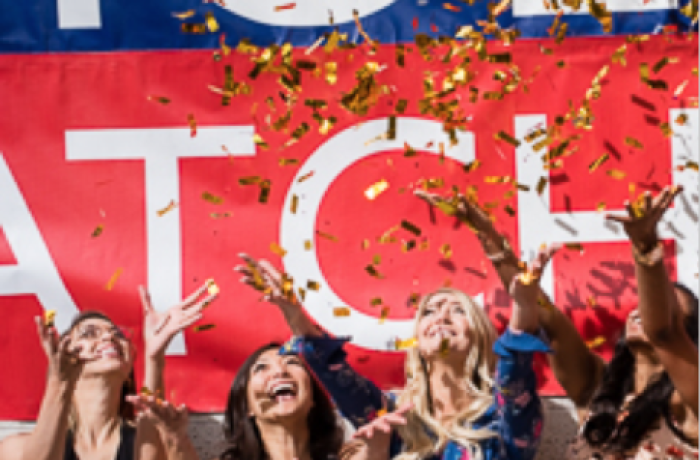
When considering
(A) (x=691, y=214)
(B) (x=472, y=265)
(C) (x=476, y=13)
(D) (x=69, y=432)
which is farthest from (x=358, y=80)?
(D) (x=69, y=432)

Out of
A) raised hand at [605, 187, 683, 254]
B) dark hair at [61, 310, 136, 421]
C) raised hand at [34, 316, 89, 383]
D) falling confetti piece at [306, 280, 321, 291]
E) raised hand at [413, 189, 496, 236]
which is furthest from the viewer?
falling confetti piece at [306, 280, 321, 291]

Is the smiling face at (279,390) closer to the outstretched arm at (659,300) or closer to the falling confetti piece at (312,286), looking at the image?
the falling confetti piece at (312,286)

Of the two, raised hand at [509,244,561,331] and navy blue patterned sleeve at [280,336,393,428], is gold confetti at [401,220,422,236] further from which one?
raised hand at [509,244,561,331]

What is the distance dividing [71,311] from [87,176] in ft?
1.57

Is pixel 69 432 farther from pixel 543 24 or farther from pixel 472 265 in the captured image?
pixel 543 24

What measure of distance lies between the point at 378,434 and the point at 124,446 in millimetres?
958

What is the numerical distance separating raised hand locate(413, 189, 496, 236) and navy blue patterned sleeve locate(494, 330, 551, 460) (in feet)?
1.35

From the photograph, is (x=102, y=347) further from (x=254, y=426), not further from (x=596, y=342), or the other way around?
(x=596, y=342)

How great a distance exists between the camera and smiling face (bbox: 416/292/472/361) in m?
3.33

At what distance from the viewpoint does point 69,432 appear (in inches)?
135

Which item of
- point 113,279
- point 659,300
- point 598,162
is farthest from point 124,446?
point 598,162

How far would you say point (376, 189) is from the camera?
3.66 m

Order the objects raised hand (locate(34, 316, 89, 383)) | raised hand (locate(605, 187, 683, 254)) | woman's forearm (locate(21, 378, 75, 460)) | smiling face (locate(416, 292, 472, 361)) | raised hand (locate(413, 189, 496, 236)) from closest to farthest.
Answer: raised hand (locate(605, 187, 683, 254)) → raised hand (locate(34, 316, 89, 383)) → woman's forearm (locate(21, 378, 75, 460)) → raised hand (locate(413, 189, 496, 236)) → smiling face (locate(416, 292, 472, 361))

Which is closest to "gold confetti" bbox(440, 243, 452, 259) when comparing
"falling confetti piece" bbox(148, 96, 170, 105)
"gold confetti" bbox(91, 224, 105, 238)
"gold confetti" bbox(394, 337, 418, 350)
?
"gold confetti" bbox(394, 337, 418, 350)
